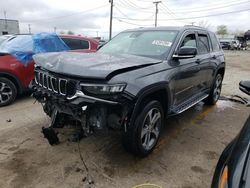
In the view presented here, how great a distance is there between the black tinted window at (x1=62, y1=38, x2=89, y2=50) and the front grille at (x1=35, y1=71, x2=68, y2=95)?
12.4 ft

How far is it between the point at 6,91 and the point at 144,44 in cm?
361

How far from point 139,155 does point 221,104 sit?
157 inches

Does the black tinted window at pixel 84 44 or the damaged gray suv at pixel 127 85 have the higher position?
the black tinted window at pixel 84 44

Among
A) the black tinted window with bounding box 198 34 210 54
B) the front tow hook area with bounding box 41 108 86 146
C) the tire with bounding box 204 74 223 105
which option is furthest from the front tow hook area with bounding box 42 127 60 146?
the tire with bounding box 204 74 223 105

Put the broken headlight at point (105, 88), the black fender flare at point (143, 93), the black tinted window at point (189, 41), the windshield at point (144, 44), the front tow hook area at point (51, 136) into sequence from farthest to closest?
the black tinted window at point (189, 41) → the windshield at point (144, 44) → the front tow hook area at point (51, 136) → the black fender flare at point (143, 93) → the broken headlight at point (105, 88)

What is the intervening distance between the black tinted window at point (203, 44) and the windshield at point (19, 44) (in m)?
4.15

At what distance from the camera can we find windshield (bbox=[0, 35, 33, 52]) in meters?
6.02

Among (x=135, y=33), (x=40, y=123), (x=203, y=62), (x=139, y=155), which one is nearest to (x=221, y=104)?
(x=203, y=62)

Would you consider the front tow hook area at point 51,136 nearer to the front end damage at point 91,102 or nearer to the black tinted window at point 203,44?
the front end damage at point 91,102

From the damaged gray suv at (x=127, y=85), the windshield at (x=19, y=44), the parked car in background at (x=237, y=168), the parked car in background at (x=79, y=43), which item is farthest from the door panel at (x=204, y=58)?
the windshield at (x=19, y=44)

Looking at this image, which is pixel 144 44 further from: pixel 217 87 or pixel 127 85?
pixel 217 87

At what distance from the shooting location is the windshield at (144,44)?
3.83 m

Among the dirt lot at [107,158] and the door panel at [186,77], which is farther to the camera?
the door panel at [186,77]

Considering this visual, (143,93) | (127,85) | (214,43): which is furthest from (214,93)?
(127,85)
